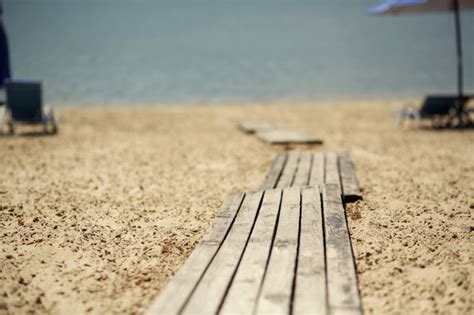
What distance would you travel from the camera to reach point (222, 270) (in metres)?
2.33

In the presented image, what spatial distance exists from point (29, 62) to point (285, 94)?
51.4ft

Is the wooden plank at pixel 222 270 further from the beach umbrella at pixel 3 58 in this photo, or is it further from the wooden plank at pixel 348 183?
the beach umbrella at pixel 3 58

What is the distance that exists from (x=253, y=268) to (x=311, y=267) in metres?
0.32

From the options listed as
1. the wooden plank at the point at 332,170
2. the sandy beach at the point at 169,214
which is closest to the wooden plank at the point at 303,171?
the wooden plank at the point at 332,170

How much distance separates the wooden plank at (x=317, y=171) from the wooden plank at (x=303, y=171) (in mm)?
50

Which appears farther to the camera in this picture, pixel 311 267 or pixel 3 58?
pixel 3 58

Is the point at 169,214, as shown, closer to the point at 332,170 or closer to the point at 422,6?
the point at 332,170

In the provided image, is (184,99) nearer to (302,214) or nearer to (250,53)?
(250,53)

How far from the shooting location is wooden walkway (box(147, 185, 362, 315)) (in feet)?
6.49

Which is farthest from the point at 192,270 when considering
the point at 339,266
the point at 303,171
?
the point at 303,171

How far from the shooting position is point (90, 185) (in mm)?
4730

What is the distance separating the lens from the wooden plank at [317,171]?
4.38 m

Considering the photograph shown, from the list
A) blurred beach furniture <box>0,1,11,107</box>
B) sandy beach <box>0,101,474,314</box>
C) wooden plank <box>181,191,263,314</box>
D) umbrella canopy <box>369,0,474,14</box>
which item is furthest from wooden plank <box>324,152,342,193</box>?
blurred beach furniture <box>0,1,11,107</box>

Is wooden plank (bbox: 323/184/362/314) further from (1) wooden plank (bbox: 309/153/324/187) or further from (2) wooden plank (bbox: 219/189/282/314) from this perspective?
(1) wooden plank (bbox: 309/153/324/187)
